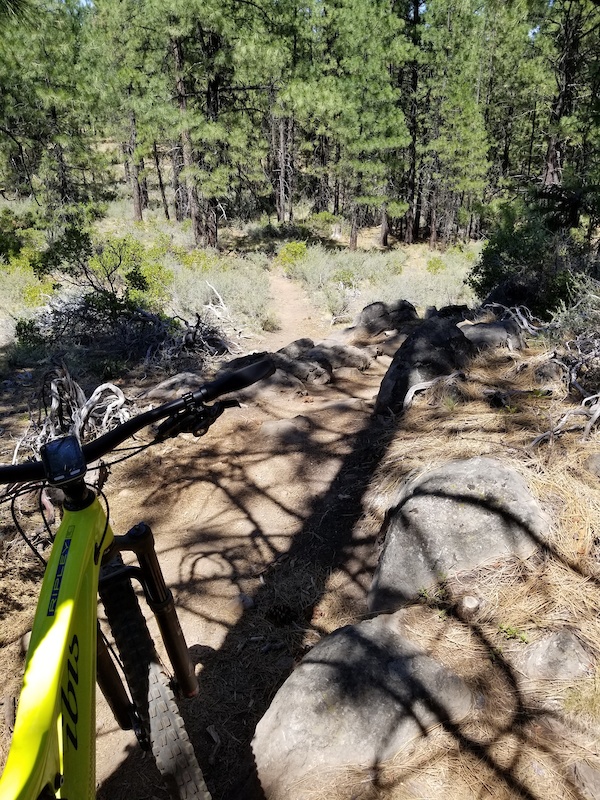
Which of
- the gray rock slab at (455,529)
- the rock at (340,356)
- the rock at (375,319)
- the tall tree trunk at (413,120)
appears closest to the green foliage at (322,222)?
the tall tree trunk at (413,120)

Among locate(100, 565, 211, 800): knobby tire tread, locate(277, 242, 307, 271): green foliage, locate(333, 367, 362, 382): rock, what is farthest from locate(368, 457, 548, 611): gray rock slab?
locate(277, 242, 307, 271): green foliage

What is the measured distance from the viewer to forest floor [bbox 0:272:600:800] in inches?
104

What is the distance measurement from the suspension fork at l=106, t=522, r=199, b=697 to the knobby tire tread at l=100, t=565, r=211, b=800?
0.31ft

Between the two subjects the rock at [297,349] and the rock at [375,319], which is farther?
the rock at [375,319]

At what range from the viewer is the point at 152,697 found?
176cm

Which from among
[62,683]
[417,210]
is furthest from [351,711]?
[417,210]

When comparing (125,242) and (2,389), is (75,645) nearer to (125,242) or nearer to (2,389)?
(2,389)

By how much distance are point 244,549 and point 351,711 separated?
6.51 feet

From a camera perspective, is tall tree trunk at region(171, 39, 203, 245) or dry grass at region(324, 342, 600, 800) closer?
dry grass at region(324, 342, 600, 800)

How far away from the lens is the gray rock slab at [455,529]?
273 centimetres

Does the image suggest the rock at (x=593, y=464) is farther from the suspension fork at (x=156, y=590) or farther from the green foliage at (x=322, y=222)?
the green foliage at (x=322, y=222)

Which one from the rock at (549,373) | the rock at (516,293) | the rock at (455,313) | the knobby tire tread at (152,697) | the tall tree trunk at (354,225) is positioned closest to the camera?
the knobby tire tread at (152,697)

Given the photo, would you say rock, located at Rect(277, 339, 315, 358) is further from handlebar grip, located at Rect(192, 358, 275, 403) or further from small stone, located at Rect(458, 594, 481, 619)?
handlebar grip, located at Rect(192, 358, 275, 403)

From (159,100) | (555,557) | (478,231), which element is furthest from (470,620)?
(478,231)
